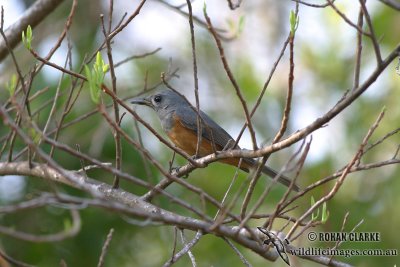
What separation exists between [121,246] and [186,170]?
9.37 ft

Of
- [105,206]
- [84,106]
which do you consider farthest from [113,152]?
[105,206]

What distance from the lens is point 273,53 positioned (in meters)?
11.4

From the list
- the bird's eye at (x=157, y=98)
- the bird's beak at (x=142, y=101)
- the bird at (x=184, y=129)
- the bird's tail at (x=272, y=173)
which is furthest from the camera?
the bird's eye at (x=157, y=98)

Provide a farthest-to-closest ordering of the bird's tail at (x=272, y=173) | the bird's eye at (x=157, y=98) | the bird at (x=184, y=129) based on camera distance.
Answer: the bird's eye at (x=157, y=98), the bird at (x=184, y=129), the bird's tail at (x=272, y=173)

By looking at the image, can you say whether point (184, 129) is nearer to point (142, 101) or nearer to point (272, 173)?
point (142, 101)

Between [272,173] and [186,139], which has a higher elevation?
[186,139]

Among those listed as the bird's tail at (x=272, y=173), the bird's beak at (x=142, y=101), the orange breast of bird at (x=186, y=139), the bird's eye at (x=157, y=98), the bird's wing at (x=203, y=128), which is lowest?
the bird's tail at (x=272, y=173)

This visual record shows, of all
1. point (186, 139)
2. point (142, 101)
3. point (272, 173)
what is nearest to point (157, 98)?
point (142, 101)

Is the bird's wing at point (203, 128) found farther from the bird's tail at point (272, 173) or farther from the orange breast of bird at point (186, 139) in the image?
the bird's tail at point (272, 173)

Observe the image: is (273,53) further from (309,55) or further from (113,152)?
(113,152)

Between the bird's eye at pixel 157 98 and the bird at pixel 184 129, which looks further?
the bird's eye at pixel 157 98

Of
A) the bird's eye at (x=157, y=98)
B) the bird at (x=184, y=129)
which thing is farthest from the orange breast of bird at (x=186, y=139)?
the bird's eye at (x=157, y=98)

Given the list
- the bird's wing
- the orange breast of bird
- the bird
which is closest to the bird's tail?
the bird

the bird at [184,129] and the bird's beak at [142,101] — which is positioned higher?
the bird's beak at [142,101]
